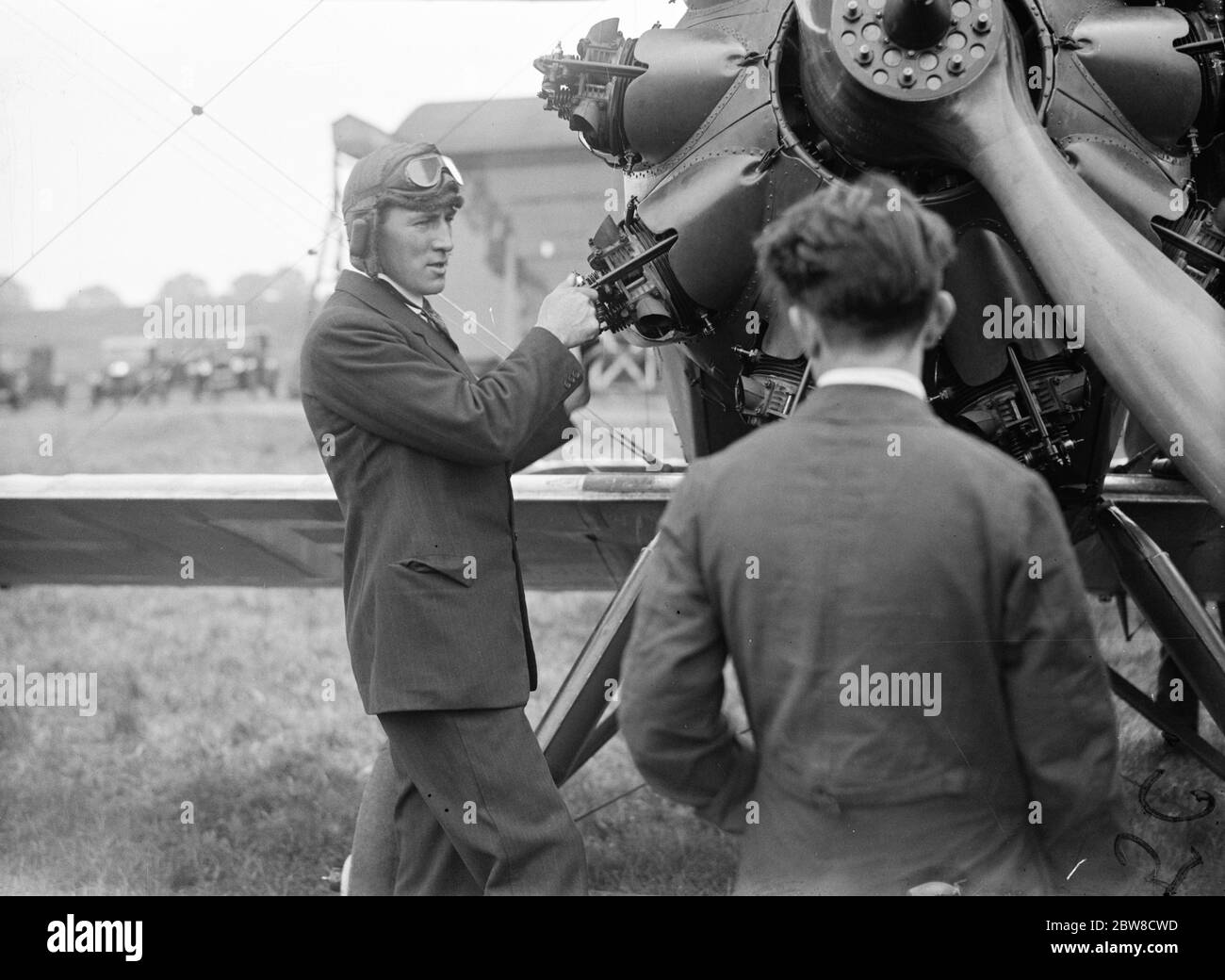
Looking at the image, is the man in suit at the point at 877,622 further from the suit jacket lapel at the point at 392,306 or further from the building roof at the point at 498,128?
the building roof at the point at 498,128

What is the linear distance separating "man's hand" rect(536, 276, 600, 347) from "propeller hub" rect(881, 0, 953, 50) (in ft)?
2.44

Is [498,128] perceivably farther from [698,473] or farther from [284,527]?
[698,473]

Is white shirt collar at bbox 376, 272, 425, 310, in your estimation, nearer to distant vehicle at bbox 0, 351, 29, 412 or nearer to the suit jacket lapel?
the suit jacket lapel

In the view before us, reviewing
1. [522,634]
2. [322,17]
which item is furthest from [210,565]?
[522,634]

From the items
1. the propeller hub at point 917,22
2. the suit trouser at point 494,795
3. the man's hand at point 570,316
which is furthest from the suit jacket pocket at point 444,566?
the propeller hub at point 917,22

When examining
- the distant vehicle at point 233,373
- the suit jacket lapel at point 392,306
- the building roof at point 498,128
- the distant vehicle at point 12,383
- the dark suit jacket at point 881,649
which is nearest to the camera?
the dark suit jacket at point 881,649

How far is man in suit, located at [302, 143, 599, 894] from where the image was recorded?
2496 mm

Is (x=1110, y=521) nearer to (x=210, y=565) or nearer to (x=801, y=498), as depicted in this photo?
(x=801, y=498)

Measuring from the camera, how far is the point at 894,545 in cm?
162

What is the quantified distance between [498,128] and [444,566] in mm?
10507

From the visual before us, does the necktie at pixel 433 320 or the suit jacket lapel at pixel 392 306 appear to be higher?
the suit jacket lapel at pixel 392 306

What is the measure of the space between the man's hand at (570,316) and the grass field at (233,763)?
1.92 meters

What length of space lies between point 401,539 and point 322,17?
2164mm

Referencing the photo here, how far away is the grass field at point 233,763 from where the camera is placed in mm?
4512
